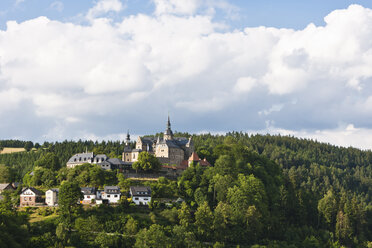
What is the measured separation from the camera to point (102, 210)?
355ft

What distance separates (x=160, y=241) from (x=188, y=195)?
25.2 metres

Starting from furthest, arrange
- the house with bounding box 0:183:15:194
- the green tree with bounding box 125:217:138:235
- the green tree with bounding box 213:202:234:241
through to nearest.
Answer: the house with bounding box 0:183:15:194 < the green tree with bounding box 213:202:234:241 < the green tree with bounding box 125:217:138:235

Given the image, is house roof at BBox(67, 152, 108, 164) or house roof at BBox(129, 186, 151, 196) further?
house roof at BBox(67, 152, 108, 164)

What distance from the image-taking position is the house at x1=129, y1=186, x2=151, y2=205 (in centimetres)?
11362

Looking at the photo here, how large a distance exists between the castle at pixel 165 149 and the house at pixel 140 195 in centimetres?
2641

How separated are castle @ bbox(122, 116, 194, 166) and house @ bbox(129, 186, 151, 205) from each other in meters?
26.4

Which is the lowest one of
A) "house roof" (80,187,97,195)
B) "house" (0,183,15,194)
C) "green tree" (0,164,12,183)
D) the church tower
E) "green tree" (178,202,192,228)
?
"green tree" (178,202,192,228)

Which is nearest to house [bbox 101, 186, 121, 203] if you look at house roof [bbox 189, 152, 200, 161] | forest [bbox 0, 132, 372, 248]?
forest [bbox 0, 132, 372, 248]

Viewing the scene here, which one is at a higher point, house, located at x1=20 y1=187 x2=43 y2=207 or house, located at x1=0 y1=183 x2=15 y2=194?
house, located at x1=0 y1=183 x2=15 y2=194

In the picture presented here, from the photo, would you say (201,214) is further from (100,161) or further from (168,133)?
(168,133)

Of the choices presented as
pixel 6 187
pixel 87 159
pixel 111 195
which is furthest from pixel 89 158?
pixel 111 195

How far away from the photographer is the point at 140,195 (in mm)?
114062

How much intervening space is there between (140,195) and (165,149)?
106 ft

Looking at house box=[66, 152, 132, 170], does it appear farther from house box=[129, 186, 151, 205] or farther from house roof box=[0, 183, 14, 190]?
house box=[129, 186, 151, 205]
